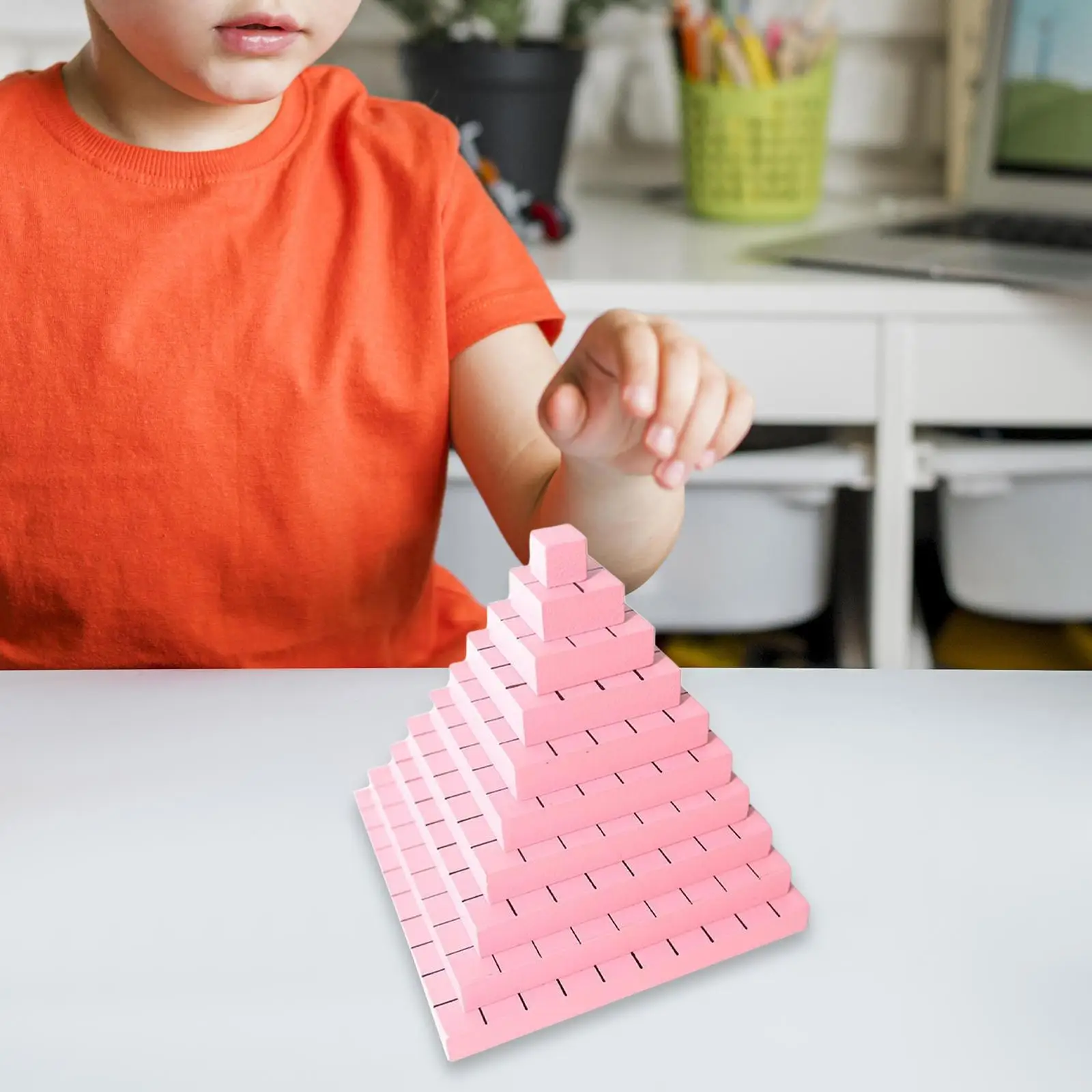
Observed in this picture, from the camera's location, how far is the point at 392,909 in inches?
16.6

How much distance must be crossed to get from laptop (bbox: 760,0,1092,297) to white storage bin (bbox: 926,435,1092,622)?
177mm

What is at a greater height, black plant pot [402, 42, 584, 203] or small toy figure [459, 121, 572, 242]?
black plant pot [402, 42, 584, 203]

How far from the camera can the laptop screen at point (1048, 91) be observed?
1315 millimetres

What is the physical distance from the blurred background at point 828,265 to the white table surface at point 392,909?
0.67 metres

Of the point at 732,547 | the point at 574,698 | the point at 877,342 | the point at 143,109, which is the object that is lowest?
the point at 732,547

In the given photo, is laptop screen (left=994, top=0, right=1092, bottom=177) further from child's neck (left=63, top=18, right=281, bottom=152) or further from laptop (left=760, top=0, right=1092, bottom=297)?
child's neck (left=63, top=18, right=281, bottom=152)

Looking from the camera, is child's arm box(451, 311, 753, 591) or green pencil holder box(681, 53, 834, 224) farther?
green pencil holder box(681, 53, 834, 224)

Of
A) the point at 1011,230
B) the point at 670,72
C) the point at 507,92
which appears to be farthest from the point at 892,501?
the point at 670,72

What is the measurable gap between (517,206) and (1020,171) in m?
0.53

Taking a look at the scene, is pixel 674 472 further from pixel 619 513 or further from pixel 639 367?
pixel 619 513

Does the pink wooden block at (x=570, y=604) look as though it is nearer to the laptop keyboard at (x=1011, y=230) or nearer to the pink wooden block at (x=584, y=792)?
the pink wooden block at (x=584, y=792)

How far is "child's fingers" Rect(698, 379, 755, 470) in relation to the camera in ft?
1.51

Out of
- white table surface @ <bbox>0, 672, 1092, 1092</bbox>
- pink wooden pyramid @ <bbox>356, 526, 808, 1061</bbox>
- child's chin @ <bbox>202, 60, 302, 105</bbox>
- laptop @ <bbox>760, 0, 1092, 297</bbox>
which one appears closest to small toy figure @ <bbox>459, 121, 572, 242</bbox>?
laptop @ <bbox>760, 0, 1092, 297</bbox>

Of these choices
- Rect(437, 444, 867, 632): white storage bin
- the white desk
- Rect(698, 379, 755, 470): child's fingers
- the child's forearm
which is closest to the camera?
Rect(698, 379, 755, 470): child's fingers
